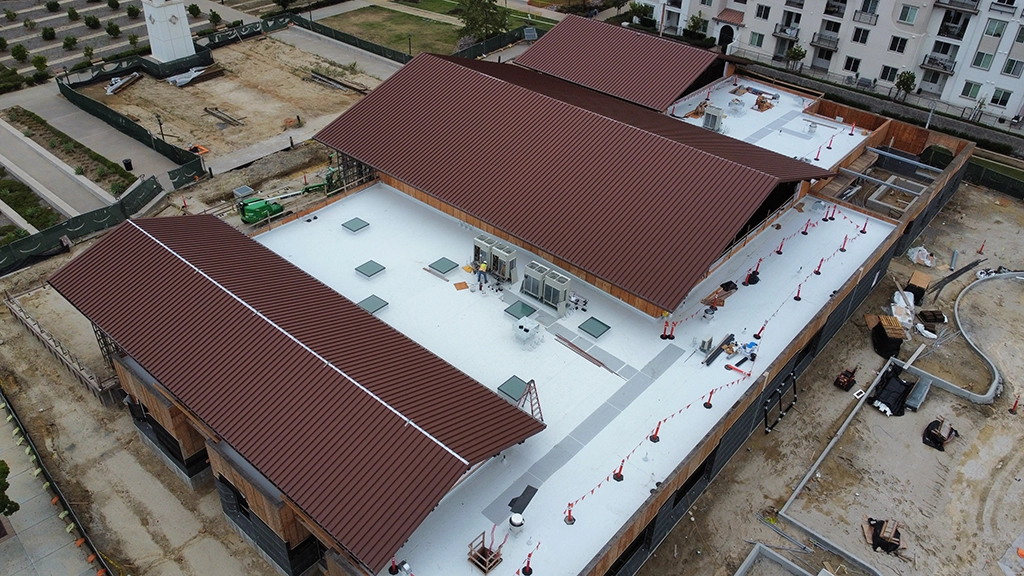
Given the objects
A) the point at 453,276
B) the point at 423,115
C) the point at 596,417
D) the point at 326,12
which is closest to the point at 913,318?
the point at 596,417

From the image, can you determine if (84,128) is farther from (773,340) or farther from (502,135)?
(773,340)

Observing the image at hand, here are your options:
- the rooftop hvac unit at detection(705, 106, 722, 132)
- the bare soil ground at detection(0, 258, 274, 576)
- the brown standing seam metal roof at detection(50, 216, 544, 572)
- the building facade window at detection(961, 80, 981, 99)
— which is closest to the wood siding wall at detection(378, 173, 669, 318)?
the brown standing seam metal roof at detection(50, 216, 544, 572)

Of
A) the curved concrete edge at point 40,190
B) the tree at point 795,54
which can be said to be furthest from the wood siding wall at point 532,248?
the tree at point 795,54

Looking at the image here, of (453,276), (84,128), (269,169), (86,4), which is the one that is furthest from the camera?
(86,4)

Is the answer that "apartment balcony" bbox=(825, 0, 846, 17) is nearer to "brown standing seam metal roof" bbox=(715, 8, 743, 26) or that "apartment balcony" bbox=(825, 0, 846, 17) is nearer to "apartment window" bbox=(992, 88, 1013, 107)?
"brown standing seam metal roof" bbox=(715, 8, 743, 26)

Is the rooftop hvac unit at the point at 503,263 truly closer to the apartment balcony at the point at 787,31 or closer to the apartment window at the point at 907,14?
the apartment balcony at the point at 787,31

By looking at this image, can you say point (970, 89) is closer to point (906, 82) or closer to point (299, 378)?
point (906, 82)

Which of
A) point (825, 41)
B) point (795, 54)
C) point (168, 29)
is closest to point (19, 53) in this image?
point (168, 29)

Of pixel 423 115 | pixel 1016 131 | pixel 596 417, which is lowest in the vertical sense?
pixel 1016 131
